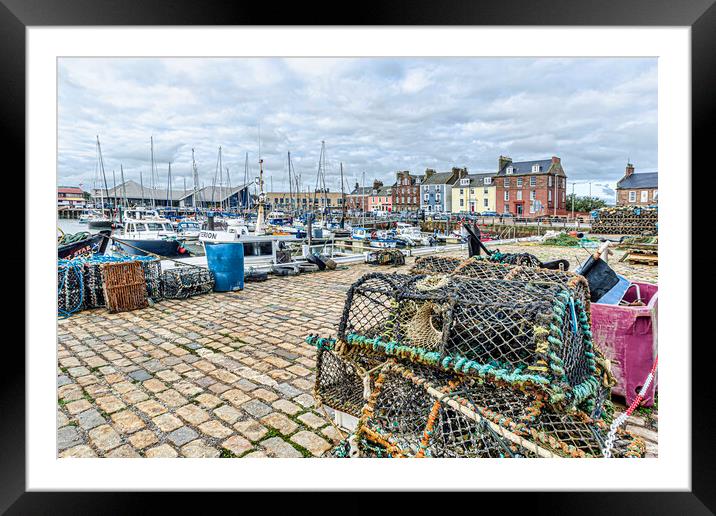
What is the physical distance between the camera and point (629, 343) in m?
3.06

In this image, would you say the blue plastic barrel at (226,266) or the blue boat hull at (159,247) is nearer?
the blue plastic barrel at (226,266)

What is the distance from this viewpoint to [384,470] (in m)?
1.93

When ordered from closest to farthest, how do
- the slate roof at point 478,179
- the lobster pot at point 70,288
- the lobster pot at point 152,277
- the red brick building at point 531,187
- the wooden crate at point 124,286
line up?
the lobster pot at point 70,288 < the wooden crate at point 124,286 < the lobster pot at point 152,277 < the red brick building at point 531,187 < the slate roof at point 478,179

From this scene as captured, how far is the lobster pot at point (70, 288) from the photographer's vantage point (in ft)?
20.5

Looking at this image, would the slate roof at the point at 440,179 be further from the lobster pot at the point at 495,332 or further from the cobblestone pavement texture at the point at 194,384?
the lobster pot at the point at 495,332

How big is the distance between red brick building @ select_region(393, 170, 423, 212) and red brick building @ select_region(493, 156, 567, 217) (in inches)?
738

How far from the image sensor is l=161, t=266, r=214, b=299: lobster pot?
7441 millimetres

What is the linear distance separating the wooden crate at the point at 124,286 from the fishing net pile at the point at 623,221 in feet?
68.1

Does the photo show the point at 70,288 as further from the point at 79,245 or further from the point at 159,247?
the point at 159,247

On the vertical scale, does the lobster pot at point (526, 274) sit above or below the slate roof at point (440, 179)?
below
